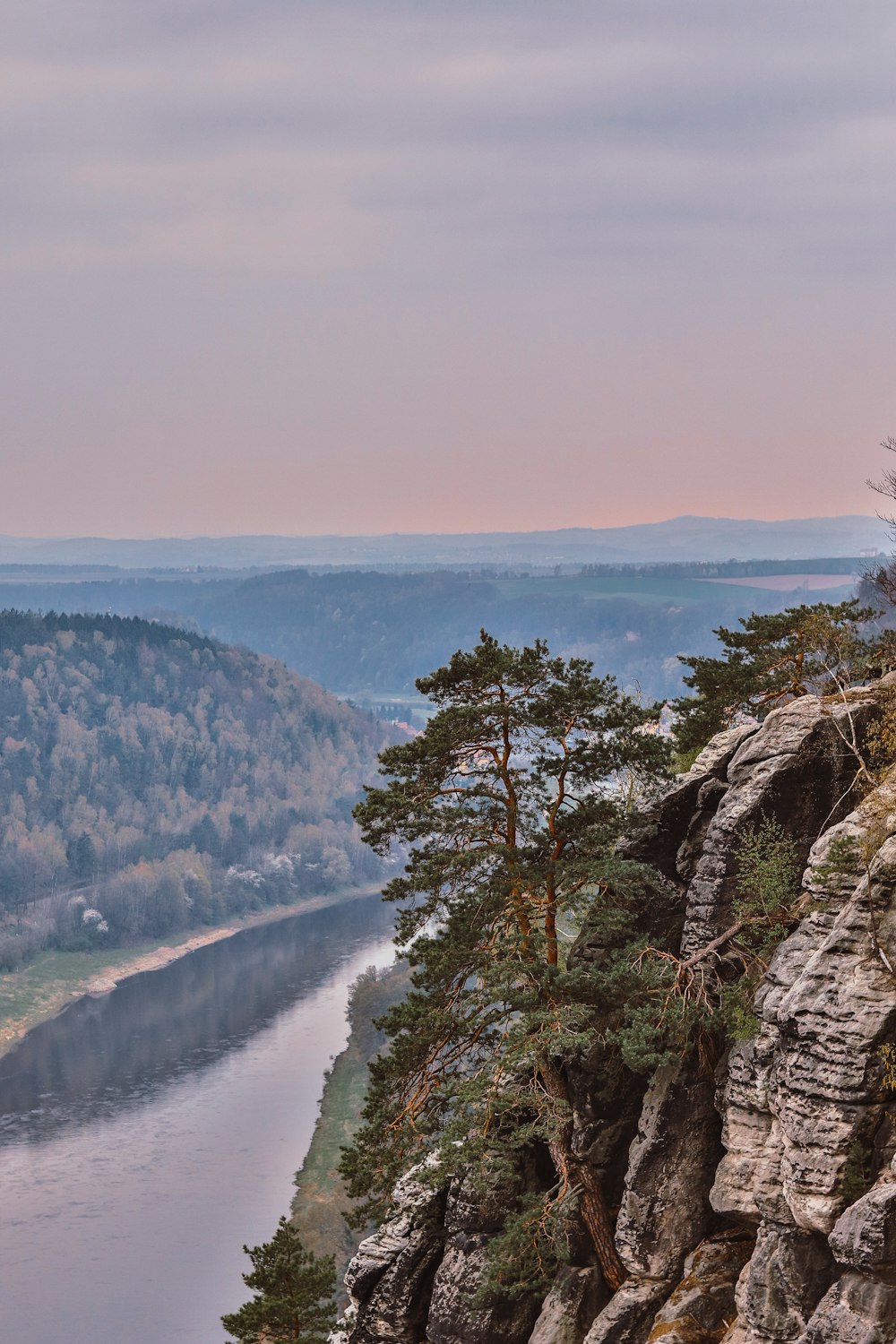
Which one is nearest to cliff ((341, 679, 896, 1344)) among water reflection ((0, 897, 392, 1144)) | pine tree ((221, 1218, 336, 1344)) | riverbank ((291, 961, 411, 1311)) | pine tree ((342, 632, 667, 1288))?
pine tree ((342, 632, 667, 1288))

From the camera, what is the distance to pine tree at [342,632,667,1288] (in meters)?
22.0

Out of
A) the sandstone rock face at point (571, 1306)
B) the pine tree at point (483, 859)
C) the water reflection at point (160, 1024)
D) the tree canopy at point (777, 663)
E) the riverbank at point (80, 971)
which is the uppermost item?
the tree canopy at point (777, 663)

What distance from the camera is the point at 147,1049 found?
4193 inches

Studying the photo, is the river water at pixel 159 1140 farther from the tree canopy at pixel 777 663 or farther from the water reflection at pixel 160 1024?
the tree canopy at pixel 777 663

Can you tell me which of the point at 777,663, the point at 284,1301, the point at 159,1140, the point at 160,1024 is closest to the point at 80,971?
the point at 160,1024

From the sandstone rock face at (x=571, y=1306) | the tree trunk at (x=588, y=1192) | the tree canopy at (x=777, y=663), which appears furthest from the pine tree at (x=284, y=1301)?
the tree canopy at (x=777, y=663)

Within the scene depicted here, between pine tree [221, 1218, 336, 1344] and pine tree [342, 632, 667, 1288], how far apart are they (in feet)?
15.7

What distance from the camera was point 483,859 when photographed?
74.6 feet

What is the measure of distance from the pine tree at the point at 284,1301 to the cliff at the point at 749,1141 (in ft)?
9.89

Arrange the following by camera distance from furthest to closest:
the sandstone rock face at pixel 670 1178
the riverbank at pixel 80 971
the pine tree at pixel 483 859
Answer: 1. the riverbank at pixel 80 971
2. the pine tree at pixel 483 859
3. the sandstone rock face at pixel 670 1178

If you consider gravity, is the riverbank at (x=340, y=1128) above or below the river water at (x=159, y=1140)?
above

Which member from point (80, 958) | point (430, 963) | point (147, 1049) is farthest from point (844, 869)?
point (80, 958)

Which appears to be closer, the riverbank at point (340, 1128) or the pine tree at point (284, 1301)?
the pine tree at point (284, 1301)

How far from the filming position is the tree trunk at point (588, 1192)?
64.5 ft
